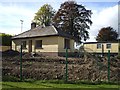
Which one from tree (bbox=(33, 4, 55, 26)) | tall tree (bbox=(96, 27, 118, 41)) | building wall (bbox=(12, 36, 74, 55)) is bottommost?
building wall (bbox=(12, 36, 74, 55))

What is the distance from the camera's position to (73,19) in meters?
51.7

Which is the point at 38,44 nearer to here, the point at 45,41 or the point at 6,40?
the point at 45,41

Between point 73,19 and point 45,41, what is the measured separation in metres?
22.2

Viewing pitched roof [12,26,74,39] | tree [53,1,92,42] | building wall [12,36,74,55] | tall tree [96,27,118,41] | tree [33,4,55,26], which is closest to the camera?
building wall [12,36,74,55]

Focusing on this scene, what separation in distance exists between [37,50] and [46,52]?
1694 mm

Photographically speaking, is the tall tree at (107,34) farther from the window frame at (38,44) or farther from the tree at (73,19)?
the window frame at (38,44)

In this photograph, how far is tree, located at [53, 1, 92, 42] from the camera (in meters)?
50.7

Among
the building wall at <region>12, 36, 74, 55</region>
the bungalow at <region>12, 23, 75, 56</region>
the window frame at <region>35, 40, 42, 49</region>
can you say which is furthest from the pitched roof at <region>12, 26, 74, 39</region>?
the window frame at <region>35, 40, 42, 49</region>

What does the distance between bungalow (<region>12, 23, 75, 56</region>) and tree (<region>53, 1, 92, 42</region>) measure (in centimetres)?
1712

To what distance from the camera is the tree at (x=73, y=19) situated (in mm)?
50719

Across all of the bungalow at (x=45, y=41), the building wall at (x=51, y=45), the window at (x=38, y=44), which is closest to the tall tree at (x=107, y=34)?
the bungalow at (x=45, y=41)

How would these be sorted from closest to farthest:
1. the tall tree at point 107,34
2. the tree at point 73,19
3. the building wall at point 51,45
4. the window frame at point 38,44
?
the building wall at point 51,45
the window frame at point 38,44
the tree at point 73,19
the tall tree at point 107,34

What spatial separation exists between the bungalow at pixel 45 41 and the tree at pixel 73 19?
56.2 feet

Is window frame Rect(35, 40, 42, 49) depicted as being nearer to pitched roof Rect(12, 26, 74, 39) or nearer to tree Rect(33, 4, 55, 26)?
pitched roof Rect(12, 26, 74, 39)
